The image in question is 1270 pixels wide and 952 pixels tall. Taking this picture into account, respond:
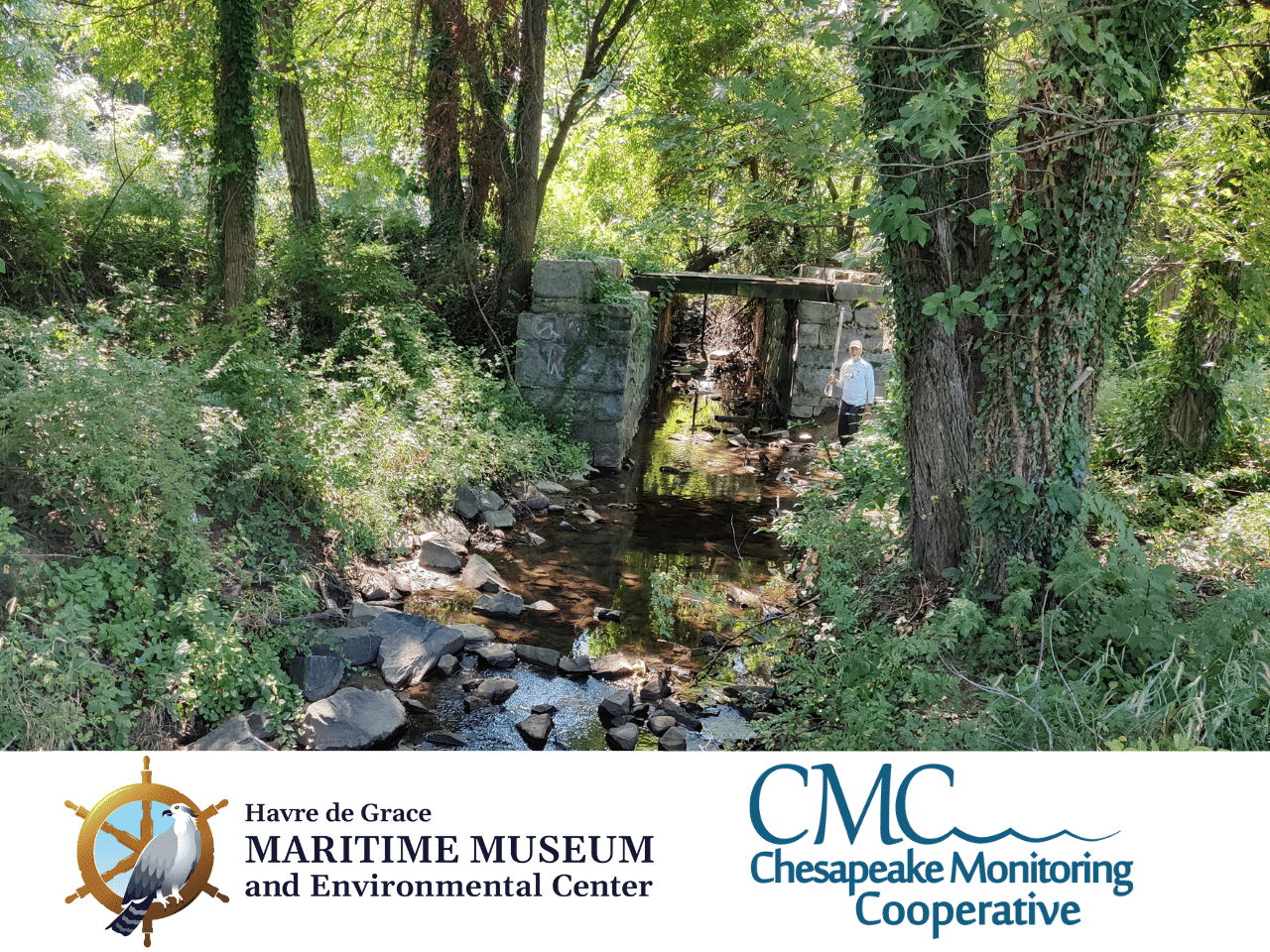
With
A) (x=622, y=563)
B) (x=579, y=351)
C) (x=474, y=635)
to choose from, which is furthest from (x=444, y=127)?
(x=474, y=635)

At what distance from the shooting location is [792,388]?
13.6 m

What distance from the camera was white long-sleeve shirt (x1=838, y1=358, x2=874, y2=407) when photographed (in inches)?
407

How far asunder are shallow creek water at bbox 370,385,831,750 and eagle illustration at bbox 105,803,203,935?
195cm

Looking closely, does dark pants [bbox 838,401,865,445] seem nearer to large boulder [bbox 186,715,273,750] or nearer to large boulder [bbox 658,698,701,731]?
large boulder [bbox 658,698,701,731]

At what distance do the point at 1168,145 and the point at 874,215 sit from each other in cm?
235

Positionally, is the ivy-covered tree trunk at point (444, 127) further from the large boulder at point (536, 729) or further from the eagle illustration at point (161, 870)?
the eagle illustration at point (161, 870)

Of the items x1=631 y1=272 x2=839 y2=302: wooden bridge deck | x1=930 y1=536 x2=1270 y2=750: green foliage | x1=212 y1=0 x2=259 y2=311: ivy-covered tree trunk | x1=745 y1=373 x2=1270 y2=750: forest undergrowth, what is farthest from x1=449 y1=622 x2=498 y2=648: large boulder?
x1=631 y1=272 x2=839 y2=302: wooden bridge deck

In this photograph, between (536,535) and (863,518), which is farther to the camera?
(536,535)

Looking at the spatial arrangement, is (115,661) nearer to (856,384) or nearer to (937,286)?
(937,286)

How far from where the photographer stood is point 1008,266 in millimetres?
4680

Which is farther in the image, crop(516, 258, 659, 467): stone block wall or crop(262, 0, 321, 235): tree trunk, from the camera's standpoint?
crop(262, 0, 321, 235): tree trunk

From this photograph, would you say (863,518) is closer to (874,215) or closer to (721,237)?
(874,215)

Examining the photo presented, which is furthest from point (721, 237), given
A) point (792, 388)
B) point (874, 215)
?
point (874, 215)

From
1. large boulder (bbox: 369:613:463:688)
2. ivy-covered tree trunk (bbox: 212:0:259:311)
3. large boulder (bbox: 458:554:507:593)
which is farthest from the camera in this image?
ivy-covered tree trunk (bbox: 212:0:259:311)
